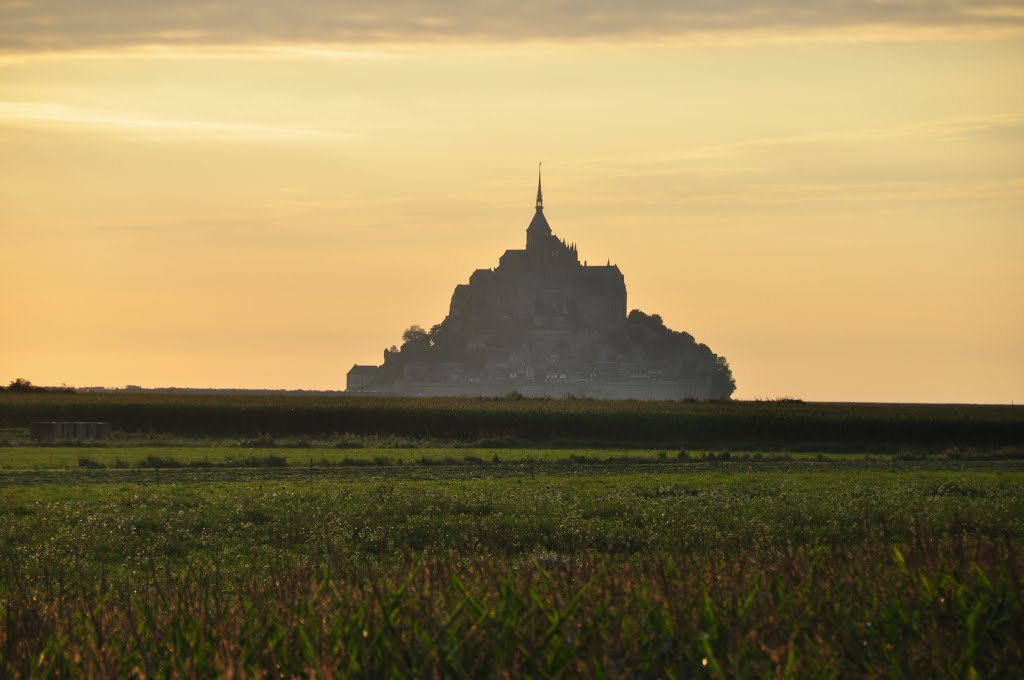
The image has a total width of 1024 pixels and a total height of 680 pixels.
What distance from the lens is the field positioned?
975cm

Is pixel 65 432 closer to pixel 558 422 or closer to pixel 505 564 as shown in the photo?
pixel 558 422

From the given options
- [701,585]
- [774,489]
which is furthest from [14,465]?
[701,585]

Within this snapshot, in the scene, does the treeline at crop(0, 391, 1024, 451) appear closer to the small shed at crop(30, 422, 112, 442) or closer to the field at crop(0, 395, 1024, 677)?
the small shed at crop(30, 422, 112, 442)

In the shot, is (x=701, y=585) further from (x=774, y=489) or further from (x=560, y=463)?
(x=560, y=463)

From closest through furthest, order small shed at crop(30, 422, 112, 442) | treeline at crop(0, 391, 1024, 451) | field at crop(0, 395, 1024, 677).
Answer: field at crop(0, 395, 1024, 677)
small shed at crop(30, 422, 112, 442)
treeline at crop(0, 391, 1024, 451)

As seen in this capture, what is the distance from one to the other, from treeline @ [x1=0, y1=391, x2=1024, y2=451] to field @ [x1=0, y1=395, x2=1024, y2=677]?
48.3ft

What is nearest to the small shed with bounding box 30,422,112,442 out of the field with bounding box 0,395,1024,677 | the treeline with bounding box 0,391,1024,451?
the field with bounding box 0,395,1024,677

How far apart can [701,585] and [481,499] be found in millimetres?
19502

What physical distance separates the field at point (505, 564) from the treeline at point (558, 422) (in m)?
14.7

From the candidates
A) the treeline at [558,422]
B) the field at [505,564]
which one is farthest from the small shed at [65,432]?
the treeline at [558,422]

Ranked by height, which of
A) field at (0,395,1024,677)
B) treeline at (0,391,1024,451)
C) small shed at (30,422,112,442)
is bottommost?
field at (0,395,1024,677)

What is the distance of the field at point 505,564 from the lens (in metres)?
9.75

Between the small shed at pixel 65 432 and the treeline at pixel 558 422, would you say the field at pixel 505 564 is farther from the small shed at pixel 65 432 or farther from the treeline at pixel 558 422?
the treeline at pixel 558 422

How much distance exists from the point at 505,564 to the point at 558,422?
201ft
